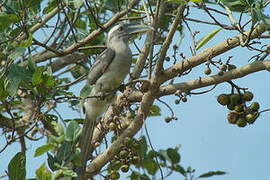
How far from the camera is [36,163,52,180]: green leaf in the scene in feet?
9.36

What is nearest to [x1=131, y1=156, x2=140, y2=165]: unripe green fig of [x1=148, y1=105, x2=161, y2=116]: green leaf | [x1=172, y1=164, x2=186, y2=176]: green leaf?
[x1=172, y1=164, x2=186, y2=176]: green leaf

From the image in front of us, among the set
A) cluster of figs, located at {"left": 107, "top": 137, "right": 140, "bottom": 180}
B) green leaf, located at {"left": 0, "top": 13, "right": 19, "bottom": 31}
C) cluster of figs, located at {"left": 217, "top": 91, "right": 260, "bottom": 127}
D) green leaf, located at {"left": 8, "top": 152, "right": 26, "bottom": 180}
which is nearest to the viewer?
green leaf, located at {"left": 8, "top": 152, "right": 26, "bottom": 180}

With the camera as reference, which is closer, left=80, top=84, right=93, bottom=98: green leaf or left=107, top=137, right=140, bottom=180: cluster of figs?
left=80, top=84, right=93, bottom=98: green leaf

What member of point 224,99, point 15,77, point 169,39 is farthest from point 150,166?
point 15,77

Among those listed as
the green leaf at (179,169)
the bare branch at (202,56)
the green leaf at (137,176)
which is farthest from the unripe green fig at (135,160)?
the bare branch at (202,56)

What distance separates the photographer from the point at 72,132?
287 centimetres

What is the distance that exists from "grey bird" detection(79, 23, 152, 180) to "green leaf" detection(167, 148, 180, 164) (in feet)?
1.91

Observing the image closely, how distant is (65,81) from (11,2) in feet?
4.75

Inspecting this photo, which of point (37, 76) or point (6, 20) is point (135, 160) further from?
point (6, 20)

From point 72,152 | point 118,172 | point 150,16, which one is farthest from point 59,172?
point 150,16

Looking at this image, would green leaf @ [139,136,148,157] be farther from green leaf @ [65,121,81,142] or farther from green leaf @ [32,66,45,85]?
green leaf @ [65,121,81,142]

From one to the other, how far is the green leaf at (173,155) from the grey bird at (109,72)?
58cm

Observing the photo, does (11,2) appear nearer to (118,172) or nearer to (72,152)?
(118,172)

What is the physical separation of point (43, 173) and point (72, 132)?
23 centimetres
